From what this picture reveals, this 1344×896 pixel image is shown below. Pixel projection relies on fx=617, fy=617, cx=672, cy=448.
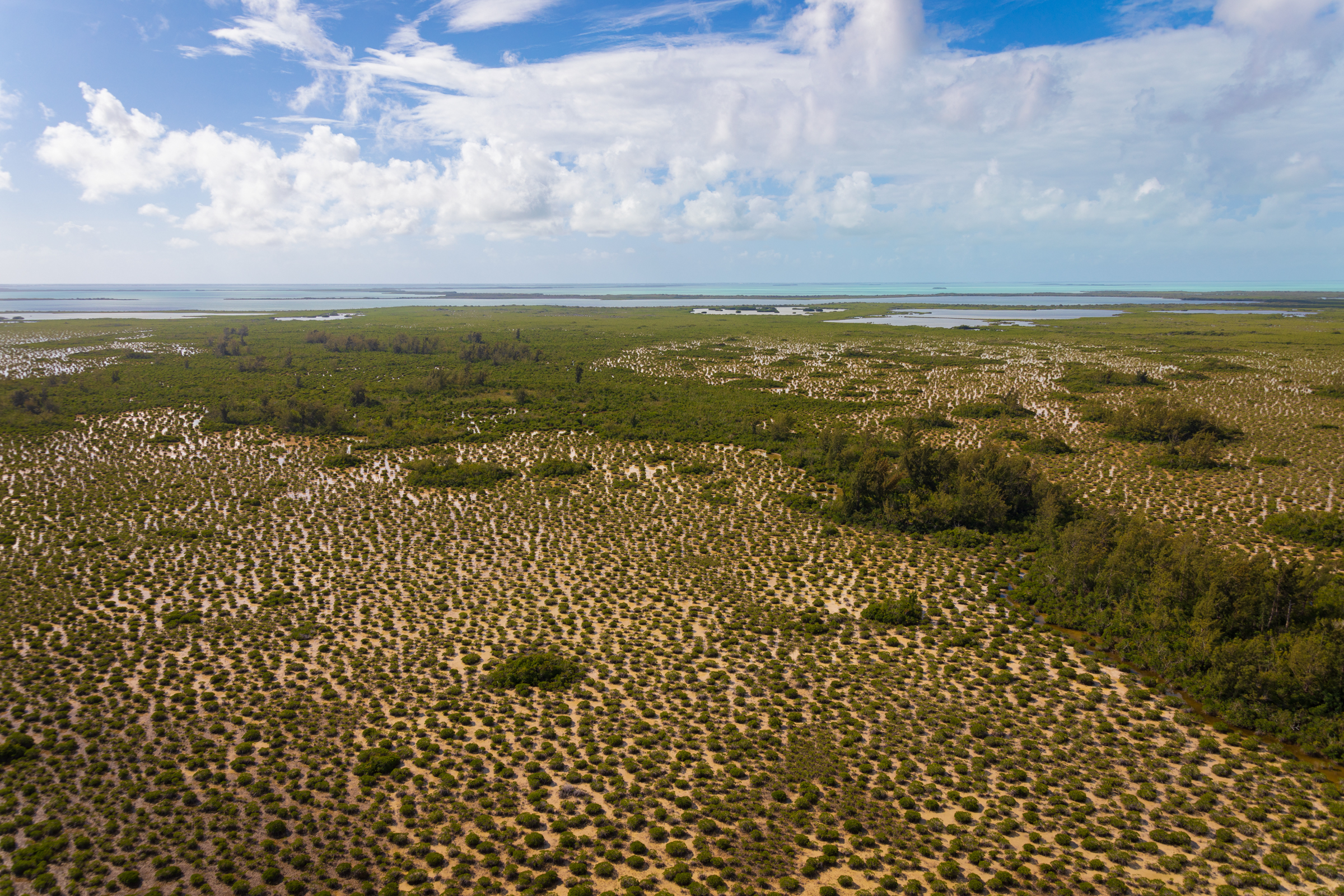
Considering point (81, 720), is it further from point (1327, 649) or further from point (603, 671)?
point (1327, 649)

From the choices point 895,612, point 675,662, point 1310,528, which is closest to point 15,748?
point 675,662

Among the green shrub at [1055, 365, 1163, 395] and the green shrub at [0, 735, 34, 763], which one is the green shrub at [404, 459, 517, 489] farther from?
A: the green shrub at [1055, 365, 1163, 395]

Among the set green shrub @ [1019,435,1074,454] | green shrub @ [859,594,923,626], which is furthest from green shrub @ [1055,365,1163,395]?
green shrub @ [859,594,923,626]

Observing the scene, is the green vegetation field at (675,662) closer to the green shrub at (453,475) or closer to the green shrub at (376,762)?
the green shrub at (376,762)

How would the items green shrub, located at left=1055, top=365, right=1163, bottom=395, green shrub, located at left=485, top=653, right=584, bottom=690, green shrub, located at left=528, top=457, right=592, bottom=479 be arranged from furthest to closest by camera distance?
green shrub, located at left=1055, top=365, right=1163, bottom=395 < green shrub, located at left=528, top=457, right=592, bottom=479 < green shrub, located at left=485, top=653, right=584, bottom=690

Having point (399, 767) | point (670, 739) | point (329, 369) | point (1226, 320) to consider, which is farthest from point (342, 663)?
point (1226, 320)

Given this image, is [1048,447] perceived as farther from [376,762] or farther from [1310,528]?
[376,762]
